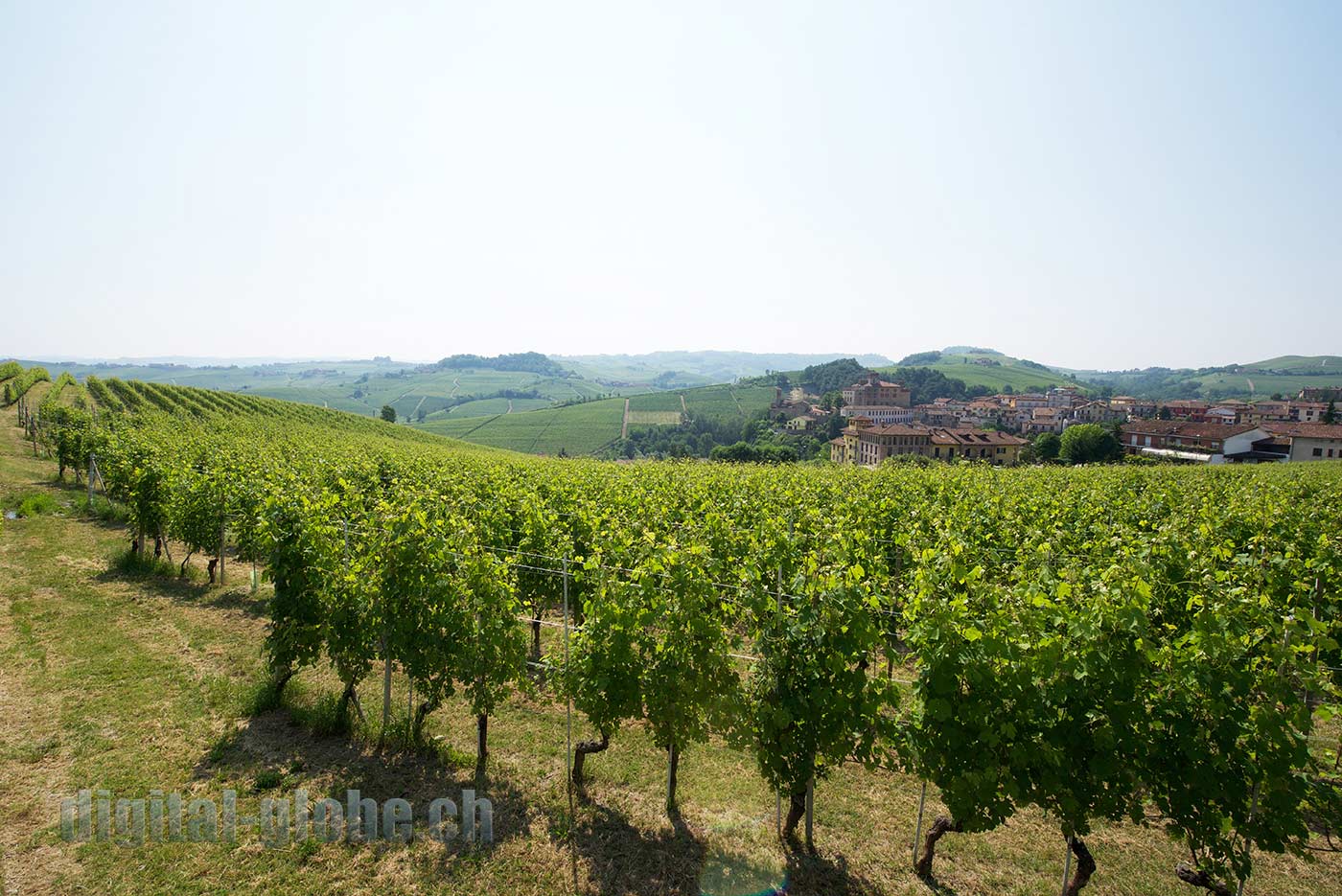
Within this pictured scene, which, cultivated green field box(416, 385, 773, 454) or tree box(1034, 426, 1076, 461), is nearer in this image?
tree box(1034, 426, 1076, 461)

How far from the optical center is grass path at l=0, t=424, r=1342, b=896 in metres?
5.93

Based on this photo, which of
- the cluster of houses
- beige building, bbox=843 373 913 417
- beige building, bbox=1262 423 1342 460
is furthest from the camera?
beige building, bbox=843 373 913 417

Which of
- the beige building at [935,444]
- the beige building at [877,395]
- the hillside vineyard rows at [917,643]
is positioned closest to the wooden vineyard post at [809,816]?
the hillside vineyard rows at [917,643]

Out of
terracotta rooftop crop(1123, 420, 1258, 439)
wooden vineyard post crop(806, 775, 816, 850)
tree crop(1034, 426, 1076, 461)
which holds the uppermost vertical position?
wooden vineyard post crop(806, 775, 816, 850)

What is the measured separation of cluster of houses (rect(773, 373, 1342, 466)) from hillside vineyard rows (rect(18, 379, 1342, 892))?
13.4m

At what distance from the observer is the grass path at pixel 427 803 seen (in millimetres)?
5926

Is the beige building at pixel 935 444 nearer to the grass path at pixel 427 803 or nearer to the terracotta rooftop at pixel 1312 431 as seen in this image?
the terracotta rooftop at pixel 1312 431

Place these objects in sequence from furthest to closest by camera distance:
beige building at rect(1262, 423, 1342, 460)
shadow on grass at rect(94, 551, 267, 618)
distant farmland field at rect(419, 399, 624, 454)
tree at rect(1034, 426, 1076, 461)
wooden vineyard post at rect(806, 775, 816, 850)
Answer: distant farmland field at rect(419, 399, 624, 454), tree at rect(1034, 426, 1076, 461), beige building at rect(1262, 423, 1342, 460), shadow on grass at rect(94, 551, 267, 618), wooden vineyard post at rect(806, 775, 816, 850)

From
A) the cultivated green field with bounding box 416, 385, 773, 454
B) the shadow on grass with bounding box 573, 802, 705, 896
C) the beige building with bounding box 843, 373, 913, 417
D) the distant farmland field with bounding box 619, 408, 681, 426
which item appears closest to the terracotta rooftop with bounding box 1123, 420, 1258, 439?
the beige building with bounding box 843, 373, 913, 417

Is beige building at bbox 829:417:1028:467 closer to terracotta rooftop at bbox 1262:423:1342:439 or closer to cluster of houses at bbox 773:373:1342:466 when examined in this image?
cluster of houses at bbox 773:373:1342:466

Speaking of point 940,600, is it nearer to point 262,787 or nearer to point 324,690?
point 262,787

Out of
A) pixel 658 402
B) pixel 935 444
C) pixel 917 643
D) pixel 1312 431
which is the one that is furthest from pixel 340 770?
pixel 658 402

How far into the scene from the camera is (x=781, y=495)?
50.3ft

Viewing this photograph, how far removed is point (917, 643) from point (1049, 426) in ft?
458
